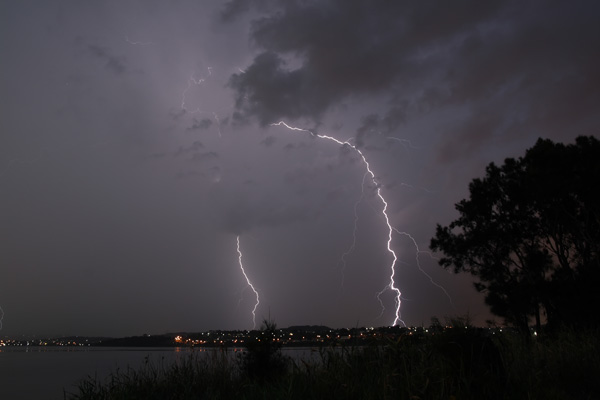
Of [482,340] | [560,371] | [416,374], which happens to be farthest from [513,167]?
[416,374]

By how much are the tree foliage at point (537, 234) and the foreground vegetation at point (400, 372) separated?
4.45 meters

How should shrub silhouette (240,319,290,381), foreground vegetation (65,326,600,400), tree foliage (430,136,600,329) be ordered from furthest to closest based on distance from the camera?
tree foliage (430,136,600,329) → shrub silhouette (240,319,290,381) → foreground vegetation (65,326,600,400)

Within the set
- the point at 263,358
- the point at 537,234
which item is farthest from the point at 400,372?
Result: the point at 537,234

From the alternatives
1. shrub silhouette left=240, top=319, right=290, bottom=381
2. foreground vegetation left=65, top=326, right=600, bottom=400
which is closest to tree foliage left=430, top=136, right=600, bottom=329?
foreground vegetation left=65, top=326, right=600, bottom=400

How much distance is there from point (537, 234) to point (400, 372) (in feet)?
49.1

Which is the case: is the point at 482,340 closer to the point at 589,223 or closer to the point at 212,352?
the point at 212,352

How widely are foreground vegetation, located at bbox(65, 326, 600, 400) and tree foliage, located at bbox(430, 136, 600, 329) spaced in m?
4.45

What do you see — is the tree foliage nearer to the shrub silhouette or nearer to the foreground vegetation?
the foreground vegetation

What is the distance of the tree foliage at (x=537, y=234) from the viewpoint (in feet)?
53.2

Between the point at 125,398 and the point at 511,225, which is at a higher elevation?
the point at 511,225

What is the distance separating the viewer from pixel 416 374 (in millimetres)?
6102

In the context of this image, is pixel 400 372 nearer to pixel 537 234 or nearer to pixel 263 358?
pixel 263 358

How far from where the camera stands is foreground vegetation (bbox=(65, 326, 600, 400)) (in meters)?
6.10

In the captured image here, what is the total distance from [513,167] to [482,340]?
50.2 feet
